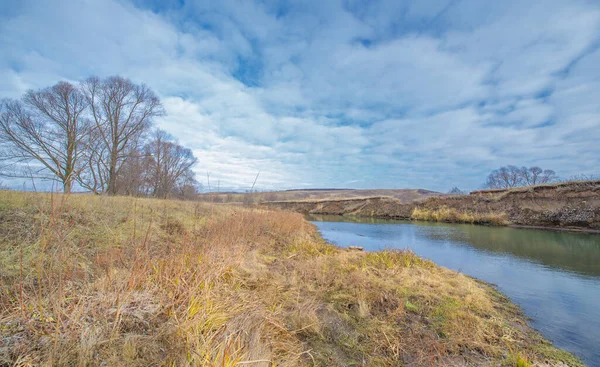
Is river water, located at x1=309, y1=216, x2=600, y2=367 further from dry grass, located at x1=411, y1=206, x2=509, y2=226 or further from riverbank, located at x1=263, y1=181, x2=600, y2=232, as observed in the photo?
dry grass, located at x1=411, y1=206, x2=509, y2=226

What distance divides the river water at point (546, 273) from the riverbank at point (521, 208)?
3422mm

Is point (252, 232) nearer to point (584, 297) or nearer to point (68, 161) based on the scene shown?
point (584, 297)

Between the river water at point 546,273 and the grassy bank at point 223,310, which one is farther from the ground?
the grassy bank at point 223,310

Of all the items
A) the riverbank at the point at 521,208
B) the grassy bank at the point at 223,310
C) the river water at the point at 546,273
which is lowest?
the river water at the point at 546,273

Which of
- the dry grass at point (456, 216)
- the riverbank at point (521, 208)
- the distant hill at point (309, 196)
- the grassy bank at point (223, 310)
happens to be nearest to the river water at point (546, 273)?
the grassy bank at point (223, 310)

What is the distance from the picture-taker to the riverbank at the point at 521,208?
16.8m

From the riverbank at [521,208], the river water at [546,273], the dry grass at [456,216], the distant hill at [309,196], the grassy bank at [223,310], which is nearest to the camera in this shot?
the grassy bank at [223,310]

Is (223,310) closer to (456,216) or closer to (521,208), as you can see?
(521,208)

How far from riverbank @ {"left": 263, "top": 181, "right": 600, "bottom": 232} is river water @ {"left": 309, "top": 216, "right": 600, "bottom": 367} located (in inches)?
135

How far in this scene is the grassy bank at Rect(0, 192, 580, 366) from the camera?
2.09 metres

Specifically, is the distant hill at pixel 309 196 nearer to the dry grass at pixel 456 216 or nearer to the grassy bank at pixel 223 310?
the dry grass at pixel 456 216

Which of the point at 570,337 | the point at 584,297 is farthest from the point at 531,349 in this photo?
the point at 584,297

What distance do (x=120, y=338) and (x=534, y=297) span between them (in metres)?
8.24

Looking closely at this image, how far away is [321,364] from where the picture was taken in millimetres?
2910
